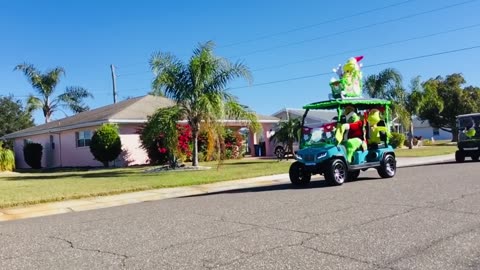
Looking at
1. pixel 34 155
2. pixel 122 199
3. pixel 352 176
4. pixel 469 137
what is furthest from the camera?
pixel 34 155

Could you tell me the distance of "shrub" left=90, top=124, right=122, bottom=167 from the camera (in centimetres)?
2642

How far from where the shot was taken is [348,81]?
15000mm

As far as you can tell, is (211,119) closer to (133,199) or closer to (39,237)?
(133,199)

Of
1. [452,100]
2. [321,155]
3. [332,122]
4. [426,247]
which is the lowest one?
[426,247]

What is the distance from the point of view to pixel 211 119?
816 inches

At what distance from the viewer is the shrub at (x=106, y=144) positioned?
26422 mm

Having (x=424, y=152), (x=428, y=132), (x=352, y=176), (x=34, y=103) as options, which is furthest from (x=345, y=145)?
(x=428, y=132)

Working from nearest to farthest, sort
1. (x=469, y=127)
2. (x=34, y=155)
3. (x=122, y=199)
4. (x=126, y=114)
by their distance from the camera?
(x=122, y=199)
(x=469, y=127)
(x=126, y=114)
(x=34, y=155)

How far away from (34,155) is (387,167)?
87.7 feet

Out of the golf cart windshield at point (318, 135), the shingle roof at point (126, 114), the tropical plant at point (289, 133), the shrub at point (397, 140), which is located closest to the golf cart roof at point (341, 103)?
the golf cart windshield at point (318, 135)

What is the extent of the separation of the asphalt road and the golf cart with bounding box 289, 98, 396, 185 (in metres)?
2.15

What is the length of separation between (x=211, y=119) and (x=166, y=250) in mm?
14350

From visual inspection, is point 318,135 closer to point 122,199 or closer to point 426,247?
point 122,199

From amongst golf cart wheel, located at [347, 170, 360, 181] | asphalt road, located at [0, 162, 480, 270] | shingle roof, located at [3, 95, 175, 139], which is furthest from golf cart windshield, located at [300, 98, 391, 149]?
shingle roof, located at [3, 95, 175, 139]
